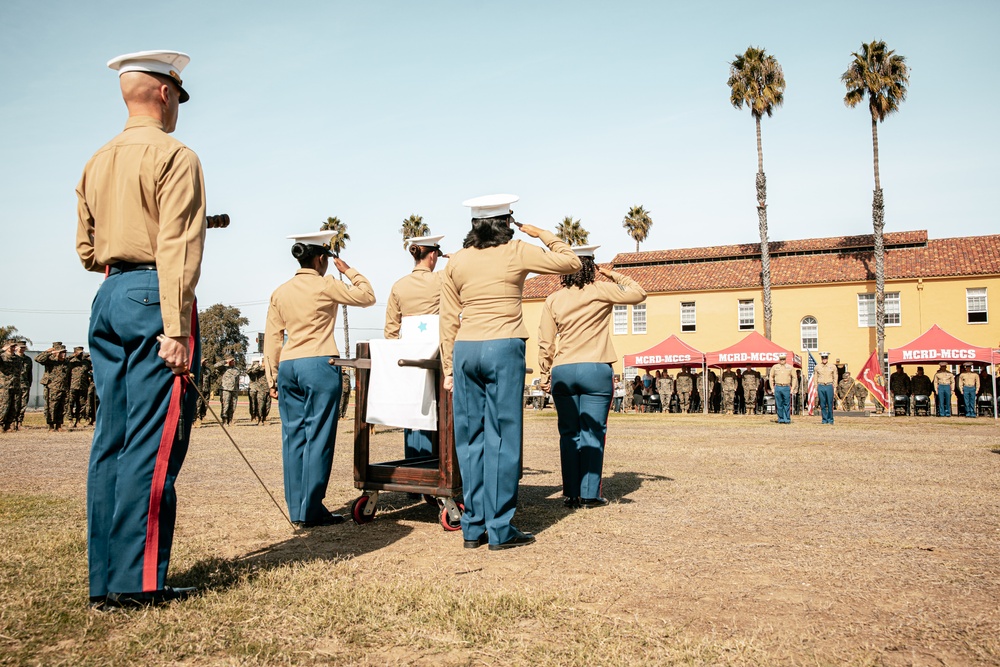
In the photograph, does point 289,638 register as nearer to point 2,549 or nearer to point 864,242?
point 2,549

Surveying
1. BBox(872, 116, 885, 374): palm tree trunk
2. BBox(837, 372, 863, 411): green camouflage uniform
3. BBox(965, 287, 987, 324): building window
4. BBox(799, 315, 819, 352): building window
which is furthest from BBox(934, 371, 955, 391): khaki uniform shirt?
BBox(799, 315, 819, 352): building window

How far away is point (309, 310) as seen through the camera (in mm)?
6516

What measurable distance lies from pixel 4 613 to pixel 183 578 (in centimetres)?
89

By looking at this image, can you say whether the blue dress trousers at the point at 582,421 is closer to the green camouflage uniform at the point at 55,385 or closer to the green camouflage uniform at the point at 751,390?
the green camouflage uniform at the point at 55,385

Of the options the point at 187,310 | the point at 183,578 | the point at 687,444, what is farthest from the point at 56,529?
the point at 687,444

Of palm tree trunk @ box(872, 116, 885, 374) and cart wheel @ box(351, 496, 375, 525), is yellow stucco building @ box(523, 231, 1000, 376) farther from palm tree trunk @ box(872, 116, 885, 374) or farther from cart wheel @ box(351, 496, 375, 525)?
cart wheel @ box(351, 496, 375, 525)

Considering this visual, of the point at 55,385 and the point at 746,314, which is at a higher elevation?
the point at 746,314

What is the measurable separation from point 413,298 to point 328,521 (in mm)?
2247

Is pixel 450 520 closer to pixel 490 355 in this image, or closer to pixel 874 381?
pixel 490 355

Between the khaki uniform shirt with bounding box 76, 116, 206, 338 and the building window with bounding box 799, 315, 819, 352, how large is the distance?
47.5 metres

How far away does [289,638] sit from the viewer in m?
3.33

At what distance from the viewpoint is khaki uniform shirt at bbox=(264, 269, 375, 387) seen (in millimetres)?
6516

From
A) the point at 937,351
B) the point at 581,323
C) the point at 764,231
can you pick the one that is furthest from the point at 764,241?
the point at 581,323

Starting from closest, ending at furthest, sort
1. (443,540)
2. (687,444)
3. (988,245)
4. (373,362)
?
1. (443,540)
2. (373,362)
3. (687,444)
4. (988,245)
